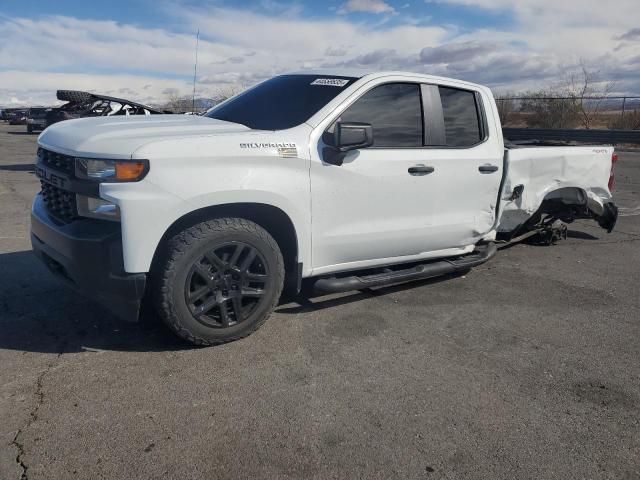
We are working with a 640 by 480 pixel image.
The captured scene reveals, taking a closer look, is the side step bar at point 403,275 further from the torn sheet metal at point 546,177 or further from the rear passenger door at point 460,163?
the torn sheet metal at point 546,177

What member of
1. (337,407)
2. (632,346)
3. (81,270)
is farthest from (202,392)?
(632,346)

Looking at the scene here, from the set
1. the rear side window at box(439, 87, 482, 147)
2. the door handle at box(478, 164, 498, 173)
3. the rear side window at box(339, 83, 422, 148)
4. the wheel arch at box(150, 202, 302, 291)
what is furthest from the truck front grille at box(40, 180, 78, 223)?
the door handle at box(478, 164, 498, 173)

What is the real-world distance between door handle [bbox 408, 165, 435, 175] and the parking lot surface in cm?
112

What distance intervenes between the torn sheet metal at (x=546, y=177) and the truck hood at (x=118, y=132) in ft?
9.47

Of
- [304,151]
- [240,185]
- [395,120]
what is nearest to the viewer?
[240,185]

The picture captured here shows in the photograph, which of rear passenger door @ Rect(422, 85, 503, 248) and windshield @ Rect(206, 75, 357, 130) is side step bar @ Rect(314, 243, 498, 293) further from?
windshield @ Rect(206, 75, 357, 130)

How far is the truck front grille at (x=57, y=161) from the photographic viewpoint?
324 centimetres

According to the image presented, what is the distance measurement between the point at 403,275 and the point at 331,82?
1635 millimetres

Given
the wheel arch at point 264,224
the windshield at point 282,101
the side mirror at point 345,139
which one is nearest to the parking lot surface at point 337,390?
the wheel arch at point 264,224

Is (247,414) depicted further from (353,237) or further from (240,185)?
(353,237)

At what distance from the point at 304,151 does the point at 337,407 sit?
1682mm

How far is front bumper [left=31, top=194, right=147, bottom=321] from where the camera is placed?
10.1 feet

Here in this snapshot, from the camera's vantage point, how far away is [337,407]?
296 centimetres

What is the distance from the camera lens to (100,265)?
311cm
